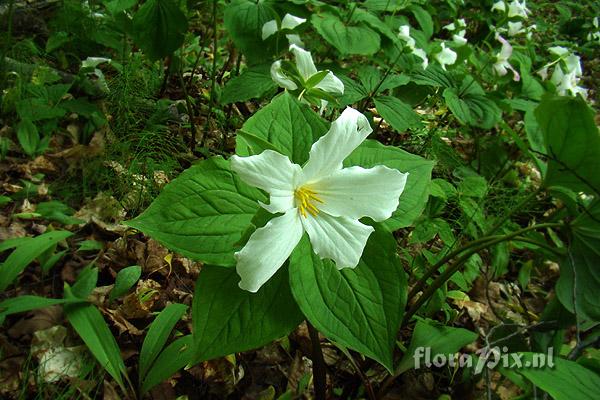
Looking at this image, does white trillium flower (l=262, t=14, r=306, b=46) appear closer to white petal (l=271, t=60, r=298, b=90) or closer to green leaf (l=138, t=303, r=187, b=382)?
white petal (l=271, t=60, r=298, b=90)

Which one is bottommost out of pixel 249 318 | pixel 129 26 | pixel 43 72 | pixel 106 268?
pixel 106 268

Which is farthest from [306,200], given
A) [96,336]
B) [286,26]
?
[286,26]

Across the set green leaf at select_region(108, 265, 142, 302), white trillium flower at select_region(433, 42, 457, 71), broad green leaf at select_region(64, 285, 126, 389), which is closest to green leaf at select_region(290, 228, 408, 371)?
broad green leaf at select_region(64, 285, 126, 389)

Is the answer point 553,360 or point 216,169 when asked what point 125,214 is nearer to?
point 216,169

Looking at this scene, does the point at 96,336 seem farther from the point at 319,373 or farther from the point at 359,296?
the point at 359,296

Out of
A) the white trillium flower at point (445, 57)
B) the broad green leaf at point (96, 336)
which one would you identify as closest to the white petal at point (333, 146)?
the broad green leaf at point (96, 336)

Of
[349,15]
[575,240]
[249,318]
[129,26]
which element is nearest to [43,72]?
[129,26]
